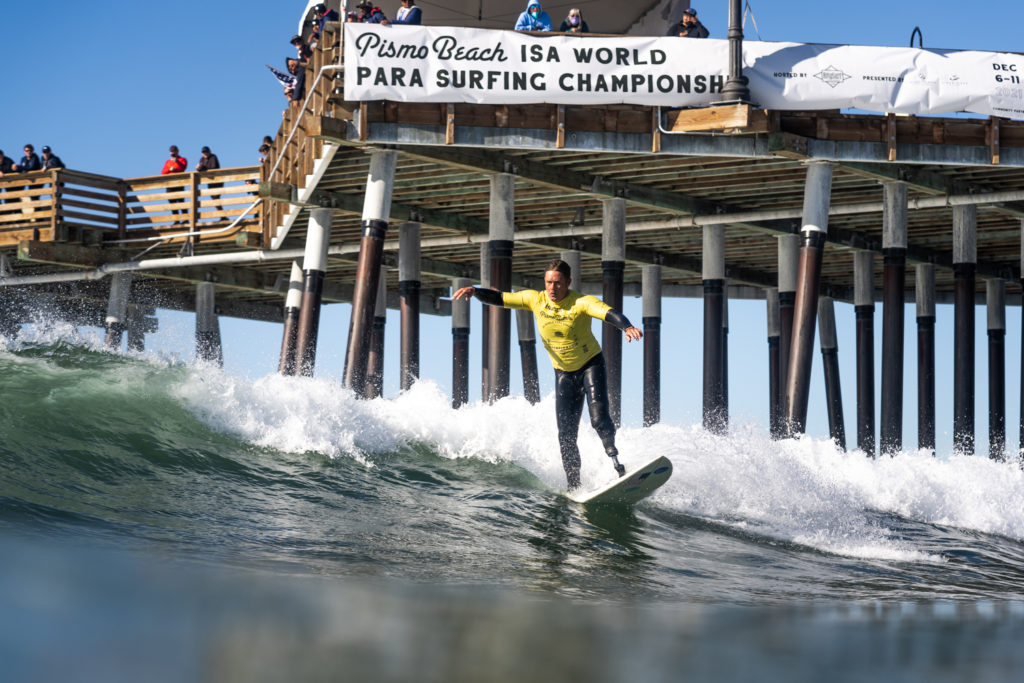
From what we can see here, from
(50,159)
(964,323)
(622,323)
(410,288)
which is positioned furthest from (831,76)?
(50,159)

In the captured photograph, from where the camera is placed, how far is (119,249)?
2870 cm

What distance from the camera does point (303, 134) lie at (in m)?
20.6

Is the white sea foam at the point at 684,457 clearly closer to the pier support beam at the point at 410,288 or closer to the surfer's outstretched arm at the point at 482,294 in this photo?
the surfer's outstretched arm at the point at 482,294

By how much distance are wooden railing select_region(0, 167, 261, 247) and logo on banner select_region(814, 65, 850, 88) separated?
1375 centimetres

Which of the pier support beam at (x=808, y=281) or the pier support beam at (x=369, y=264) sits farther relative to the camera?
the pier support beam at (x=808, y=281)

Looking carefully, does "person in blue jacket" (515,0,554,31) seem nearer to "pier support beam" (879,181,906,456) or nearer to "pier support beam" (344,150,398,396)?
"pier support beam" (344,150,398,396)

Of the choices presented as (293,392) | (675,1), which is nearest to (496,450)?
(293,392)

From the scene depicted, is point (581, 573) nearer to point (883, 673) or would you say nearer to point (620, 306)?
point (883, 673)

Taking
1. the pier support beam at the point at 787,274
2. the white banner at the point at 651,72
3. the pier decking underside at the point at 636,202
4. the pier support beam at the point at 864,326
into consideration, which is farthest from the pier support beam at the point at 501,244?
the pier support beam at the point at 864,326

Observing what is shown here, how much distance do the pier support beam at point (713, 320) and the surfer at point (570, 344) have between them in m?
12.9

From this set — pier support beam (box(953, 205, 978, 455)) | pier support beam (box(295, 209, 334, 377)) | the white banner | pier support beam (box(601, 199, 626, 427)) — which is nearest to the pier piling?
pier support beam (box(295, 209, 334, 377))

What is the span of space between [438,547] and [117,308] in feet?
83.6

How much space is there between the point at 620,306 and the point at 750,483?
33.0 feet

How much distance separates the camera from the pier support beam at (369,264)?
17.5m
